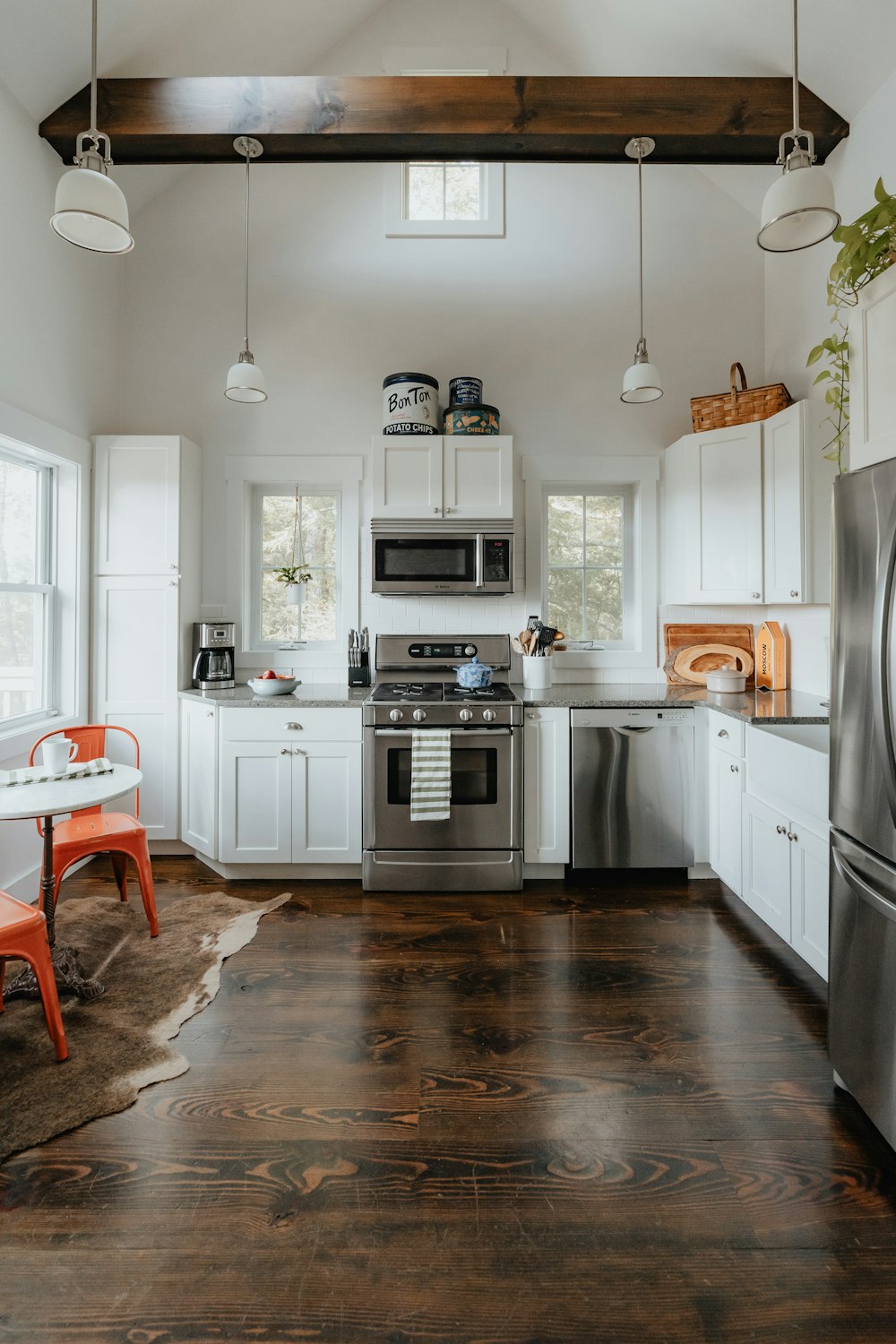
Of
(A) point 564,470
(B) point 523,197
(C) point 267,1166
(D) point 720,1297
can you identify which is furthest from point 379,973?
(B) point 523,197

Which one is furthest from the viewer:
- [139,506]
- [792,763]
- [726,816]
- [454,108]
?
[139,506]

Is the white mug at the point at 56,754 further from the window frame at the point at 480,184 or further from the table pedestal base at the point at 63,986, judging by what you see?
the window frame at the point at 480,184

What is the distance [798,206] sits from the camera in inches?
Result: 78.5

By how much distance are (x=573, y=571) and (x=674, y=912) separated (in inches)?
76.7

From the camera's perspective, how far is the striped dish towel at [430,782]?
10.7 feet

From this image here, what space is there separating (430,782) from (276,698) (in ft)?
2.79

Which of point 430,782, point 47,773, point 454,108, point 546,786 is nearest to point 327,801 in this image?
point 430,782

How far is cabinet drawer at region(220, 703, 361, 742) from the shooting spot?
3408mm

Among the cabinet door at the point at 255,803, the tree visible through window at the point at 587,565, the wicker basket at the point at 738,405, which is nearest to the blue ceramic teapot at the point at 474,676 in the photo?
the tree visible through window at the point at 587,565

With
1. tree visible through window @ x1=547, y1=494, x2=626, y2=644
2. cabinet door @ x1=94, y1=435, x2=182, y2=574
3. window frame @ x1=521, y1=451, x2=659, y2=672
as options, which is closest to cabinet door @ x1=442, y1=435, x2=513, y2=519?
window frame @ x1=521, y1=451, x2=659, y2=672

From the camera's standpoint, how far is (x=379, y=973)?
2559 mm

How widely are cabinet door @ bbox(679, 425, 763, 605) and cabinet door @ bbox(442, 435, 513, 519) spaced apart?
94cm

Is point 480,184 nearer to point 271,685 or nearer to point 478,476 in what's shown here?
point 478,476

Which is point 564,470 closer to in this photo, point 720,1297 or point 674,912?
point 674,912
